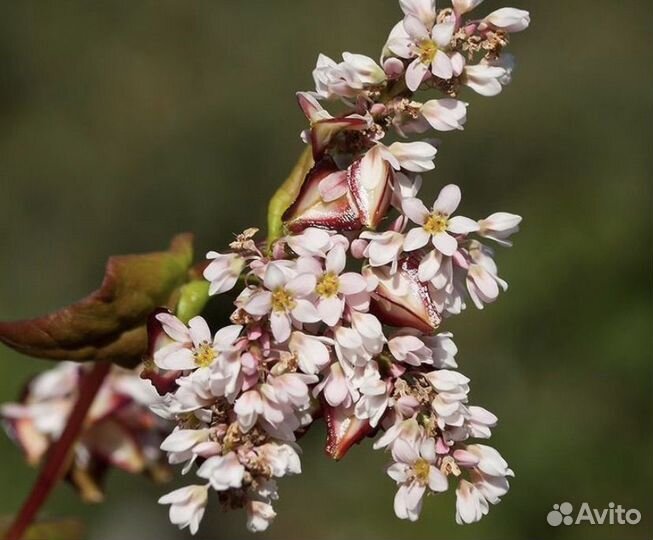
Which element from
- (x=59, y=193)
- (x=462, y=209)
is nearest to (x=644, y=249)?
(x=462, y=209)

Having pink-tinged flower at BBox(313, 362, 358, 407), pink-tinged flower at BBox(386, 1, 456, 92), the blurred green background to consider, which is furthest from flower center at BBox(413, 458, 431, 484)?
the blurred green background

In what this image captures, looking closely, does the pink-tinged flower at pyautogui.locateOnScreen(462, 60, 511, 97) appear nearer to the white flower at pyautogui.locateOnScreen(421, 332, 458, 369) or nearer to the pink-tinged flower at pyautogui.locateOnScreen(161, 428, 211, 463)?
the white flower at pyautogui.locateOnScreen(421, 332, 458, 369)

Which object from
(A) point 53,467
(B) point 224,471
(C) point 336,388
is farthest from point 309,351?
(A) point 53,467

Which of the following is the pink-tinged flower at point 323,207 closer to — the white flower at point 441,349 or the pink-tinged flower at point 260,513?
the white flower at point 441,349

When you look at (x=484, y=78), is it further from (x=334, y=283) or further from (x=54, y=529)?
(x=54, y=529)

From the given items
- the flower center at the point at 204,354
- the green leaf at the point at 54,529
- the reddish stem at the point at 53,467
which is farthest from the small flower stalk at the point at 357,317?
Result: the green leaf at the point at 54,529

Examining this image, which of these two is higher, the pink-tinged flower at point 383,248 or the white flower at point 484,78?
the white flower at point 484,78
